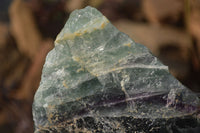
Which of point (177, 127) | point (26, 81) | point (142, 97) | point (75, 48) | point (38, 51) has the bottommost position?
point (26, 81)

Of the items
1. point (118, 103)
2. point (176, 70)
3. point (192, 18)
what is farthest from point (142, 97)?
point (192, 18)

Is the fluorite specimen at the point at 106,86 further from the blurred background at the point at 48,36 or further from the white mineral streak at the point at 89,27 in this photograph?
the blurred background at the point at 48,36

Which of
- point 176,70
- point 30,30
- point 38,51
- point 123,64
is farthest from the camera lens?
point 30,30

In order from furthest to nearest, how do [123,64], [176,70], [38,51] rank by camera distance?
1. [38,51]
2. [176,70]
3. [123,64]

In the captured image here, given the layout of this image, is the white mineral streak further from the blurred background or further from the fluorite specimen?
the blurred background

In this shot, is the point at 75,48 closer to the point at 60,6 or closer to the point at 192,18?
the point at 192,18

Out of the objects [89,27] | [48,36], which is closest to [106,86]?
[89,27]
